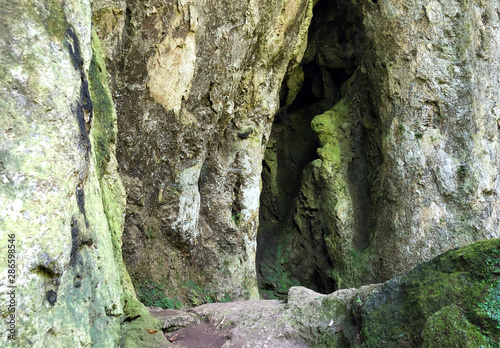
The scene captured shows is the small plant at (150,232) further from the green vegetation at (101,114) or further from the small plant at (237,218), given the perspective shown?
the green vegetation at (101,114)

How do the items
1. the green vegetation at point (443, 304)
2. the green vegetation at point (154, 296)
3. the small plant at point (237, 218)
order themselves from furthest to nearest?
the small plant at point (237, 218) → the green vegetation at point (154, 296) → the green vegetation at point (443, 304)

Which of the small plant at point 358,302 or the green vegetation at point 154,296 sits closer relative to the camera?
the small plant at point 358,302

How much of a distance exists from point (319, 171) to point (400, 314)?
640 cm

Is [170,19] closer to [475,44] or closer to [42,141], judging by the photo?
[42,141]

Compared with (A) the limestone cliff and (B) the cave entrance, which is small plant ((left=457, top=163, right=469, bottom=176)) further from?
(B) the cave entrance

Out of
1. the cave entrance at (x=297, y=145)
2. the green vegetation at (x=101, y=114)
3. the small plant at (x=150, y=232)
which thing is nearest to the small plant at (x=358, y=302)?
the green vegetation at (x=101, y=114)

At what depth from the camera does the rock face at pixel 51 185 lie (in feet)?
7.34

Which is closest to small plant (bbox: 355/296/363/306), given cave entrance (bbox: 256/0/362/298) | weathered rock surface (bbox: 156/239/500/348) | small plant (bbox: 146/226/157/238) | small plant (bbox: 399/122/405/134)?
weathered rock surface (bbox: 156/239/500/348)

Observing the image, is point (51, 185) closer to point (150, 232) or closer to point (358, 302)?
point (358, 302)

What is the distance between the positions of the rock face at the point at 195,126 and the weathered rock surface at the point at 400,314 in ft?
7.90

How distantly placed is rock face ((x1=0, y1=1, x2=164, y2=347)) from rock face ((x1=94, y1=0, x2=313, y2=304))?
7.98ft

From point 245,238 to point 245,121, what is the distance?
96.8 inches

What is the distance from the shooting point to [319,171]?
9539 millimetres

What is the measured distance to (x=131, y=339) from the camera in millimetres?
3324
